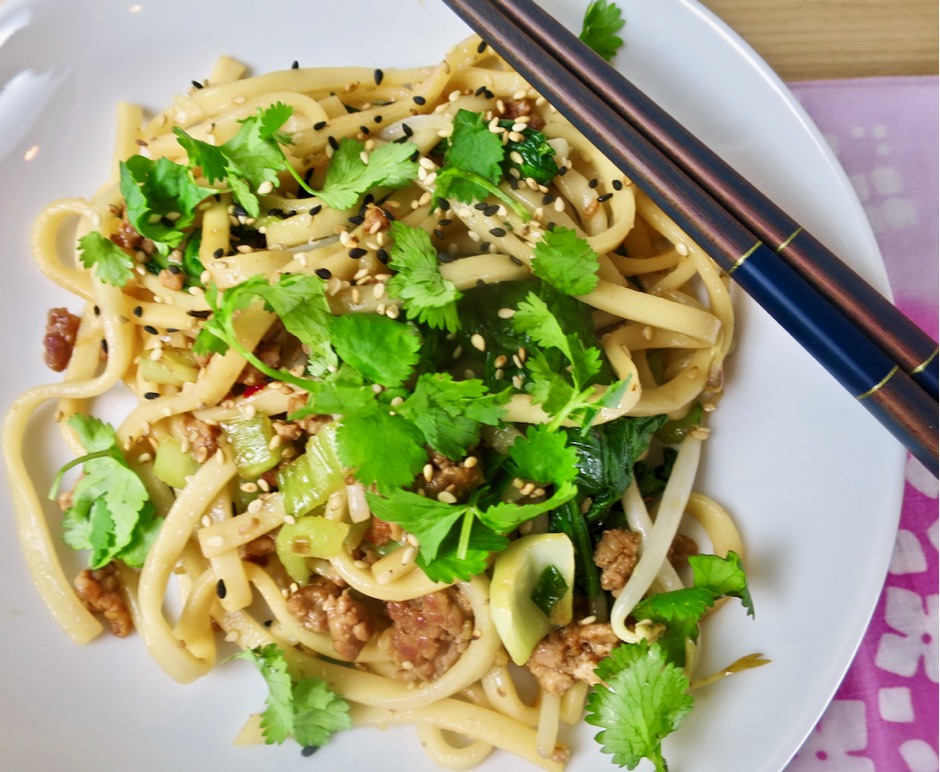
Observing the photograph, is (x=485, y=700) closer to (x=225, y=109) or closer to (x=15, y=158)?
(x=225, y=109)

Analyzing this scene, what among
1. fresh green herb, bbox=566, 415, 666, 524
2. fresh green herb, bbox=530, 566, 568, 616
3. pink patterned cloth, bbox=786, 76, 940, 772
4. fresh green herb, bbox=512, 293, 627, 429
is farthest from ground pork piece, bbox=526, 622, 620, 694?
pink patterned cloth, bbox=786, 76, 940, 772

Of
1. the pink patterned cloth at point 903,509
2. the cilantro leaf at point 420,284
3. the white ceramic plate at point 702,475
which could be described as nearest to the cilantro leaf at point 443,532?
the cilantro leaf at point 420,284

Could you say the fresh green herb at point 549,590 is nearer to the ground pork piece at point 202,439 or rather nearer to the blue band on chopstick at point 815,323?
the blue band on chopstick at point 815,323

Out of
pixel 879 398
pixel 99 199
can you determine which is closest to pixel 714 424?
pixel 879 398

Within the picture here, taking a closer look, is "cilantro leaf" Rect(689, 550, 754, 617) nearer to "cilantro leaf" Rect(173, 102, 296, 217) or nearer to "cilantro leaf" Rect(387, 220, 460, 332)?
"cilantro leaf" Rect(387, 220, 460, 332)

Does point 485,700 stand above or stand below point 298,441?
below

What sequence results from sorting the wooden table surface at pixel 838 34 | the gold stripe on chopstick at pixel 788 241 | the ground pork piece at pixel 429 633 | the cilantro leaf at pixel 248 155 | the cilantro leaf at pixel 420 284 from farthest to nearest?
1. the wooden table surface at pixel 838 34
2. the ground pork piece at pixel 429 633
3. the cilantro leaf at pixel 248 155
4. the cilantro leaf at pixel 420 284
5. the gold stripe on chopstick at pixel 788 241
